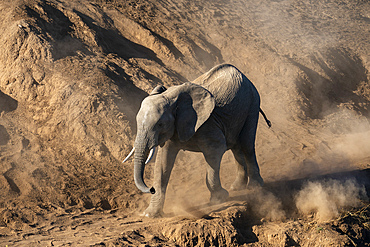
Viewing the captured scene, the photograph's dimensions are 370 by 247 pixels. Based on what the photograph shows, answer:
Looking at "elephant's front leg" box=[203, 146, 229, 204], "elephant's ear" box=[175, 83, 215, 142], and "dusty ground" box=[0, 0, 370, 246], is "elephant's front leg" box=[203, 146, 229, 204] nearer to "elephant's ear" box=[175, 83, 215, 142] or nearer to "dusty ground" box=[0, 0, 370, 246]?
"dusty ground" box=[0, 0, 370, 246]

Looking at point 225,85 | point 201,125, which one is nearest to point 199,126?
point 201,125

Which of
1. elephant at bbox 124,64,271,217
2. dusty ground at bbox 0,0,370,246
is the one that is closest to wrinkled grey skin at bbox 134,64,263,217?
elephant at bbox 124,64,271,217

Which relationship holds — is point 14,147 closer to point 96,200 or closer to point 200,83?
point 96,200

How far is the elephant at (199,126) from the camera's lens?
631 cm

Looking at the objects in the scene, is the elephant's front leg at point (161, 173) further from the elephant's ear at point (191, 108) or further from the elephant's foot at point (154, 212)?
the elephant's ear at point (191, 108)

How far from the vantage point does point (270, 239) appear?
7016 mm

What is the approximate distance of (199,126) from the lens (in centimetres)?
677

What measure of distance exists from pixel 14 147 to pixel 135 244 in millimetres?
4796

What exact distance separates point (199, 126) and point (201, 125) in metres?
0.07

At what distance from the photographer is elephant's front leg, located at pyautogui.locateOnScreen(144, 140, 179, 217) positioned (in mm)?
7137

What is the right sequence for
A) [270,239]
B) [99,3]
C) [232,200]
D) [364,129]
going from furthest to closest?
1. [99,3]
2. [364,129]
3. [232,200]
4. [270,239]

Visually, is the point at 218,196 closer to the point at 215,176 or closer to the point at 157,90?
the point at 215,176

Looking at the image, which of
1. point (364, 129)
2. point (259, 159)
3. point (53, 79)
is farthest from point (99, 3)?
point (364, 129)

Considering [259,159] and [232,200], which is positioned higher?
[232,200]
